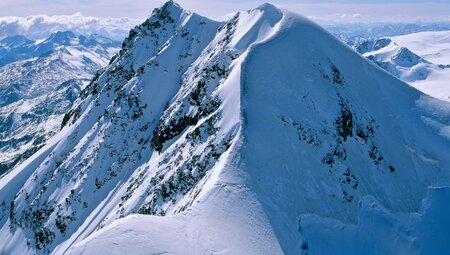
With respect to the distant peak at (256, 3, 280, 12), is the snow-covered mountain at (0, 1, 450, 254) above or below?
below

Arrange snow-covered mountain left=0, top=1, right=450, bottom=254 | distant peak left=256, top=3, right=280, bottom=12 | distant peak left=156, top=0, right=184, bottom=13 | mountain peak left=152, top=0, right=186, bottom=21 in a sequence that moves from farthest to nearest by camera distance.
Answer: distant peak left=156, top=0, right=184, bottom=13 < mountain peak left=152, top=0, right=186, bottom=21 < distant peak left=256, top=3, right=280, bottom=12 < snow-covered mountain left=0, top=1, right=450, bottom=254

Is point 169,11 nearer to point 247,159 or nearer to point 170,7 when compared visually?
point 170,7

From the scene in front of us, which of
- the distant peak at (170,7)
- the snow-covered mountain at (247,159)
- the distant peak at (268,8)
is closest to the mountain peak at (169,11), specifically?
the distant peak at (170,7)

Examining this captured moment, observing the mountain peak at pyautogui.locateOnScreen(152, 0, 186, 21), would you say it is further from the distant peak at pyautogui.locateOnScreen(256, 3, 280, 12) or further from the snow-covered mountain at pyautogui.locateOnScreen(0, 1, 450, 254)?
the distant peak at pyautogui.locateOnScreen(256, 3, 280, 12)

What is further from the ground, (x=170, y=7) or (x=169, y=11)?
(x=170, y=7)

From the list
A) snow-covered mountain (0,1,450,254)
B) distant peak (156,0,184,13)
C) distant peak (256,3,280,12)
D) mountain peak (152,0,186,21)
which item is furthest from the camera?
distant peak (156,0,184,13)

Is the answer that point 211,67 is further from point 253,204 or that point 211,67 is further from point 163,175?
point 253,204

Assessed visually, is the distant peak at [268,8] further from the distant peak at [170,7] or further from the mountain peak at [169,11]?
the distant peak at [170,7]

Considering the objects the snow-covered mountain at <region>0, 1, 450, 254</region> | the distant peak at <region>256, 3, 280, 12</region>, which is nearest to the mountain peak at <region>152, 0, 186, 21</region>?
the snow-covered mountain at <region>0, 1, 450, 254</region>

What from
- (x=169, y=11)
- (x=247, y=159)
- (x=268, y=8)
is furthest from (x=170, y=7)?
(x=247, y=159)
